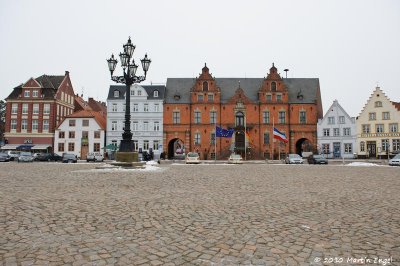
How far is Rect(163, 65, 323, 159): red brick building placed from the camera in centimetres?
5262

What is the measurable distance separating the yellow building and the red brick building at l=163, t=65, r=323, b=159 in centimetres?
957

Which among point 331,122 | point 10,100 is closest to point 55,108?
point 10,100

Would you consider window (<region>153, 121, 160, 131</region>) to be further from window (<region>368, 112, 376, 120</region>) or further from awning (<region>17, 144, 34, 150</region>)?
window (<region>368, 112, 376, 120</region>)

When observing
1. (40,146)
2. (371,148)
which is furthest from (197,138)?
(371,148)

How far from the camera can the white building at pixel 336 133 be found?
2124 inches

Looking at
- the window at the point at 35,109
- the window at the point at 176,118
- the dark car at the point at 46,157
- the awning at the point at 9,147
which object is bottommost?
the dark car at the point at 46,157

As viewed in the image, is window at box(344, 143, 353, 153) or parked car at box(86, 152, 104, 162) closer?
parked car at box(86, 152, 104, 162)

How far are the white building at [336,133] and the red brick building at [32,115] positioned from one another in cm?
5093

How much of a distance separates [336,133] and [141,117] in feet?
118

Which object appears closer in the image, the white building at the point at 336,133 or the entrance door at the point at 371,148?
the entrance door at the point at 371,148

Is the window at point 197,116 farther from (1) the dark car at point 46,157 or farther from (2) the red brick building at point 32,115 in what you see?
(2) the red brick building at point 32,115

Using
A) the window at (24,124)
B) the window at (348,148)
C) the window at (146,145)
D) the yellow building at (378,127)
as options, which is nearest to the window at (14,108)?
the window at (24,124)

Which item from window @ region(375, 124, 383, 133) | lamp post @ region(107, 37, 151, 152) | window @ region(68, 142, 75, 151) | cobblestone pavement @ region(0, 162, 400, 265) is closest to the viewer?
cobblestone pavement @ region(0, 162, 400, 265)

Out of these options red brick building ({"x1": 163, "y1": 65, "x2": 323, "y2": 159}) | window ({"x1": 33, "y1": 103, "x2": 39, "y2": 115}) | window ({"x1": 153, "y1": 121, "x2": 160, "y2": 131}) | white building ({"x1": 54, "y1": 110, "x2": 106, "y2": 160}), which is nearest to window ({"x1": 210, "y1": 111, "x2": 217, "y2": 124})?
red brick building ({"x1": 163, "y1": 65, "x2": 323, "y2": 159})
